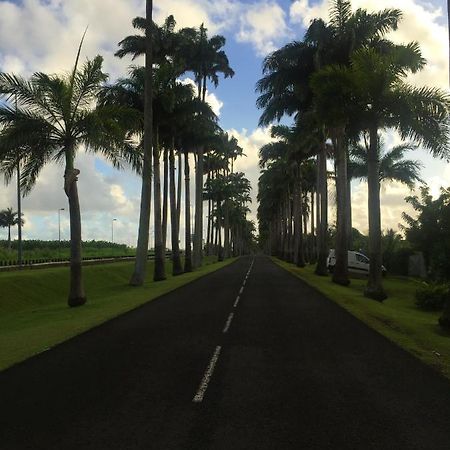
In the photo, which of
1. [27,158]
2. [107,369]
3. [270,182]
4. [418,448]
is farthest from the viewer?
[270,182]

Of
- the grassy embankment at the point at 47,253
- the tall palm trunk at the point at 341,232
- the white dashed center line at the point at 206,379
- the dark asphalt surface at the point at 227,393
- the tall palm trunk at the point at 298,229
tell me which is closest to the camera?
the dark asphalt surface at the point at 227,393

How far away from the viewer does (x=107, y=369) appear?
334 inches

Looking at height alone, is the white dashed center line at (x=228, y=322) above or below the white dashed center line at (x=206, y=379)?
above

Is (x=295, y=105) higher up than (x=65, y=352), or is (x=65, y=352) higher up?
(x=295, y=105)

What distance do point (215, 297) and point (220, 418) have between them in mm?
13940

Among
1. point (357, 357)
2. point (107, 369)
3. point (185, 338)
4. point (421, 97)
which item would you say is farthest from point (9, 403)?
point (421, 97)

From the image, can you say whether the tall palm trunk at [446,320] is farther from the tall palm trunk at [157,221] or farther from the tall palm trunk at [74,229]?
the tall palm trunk at [157,221]

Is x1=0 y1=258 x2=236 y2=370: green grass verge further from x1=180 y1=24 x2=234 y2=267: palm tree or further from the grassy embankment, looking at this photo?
the grassy embankment

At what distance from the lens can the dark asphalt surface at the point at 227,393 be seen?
5.43 meters

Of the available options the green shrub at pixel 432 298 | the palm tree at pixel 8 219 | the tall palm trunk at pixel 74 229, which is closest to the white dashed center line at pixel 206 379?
the tall palm trunk at pixel 74 229

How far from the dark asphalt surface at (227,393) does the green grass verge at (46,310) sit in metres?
0.79

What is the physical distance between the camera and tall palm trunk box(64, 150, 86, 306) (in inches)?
751

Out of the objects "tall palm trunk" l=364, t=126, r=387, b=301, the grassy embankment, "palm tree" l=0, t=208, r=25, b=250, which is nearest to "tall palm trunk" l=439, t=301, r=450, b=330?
"tall palm trunk" l=364, t=126, r=387, b=301

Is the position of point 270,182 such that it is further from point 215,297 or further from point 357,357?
point 357,357
